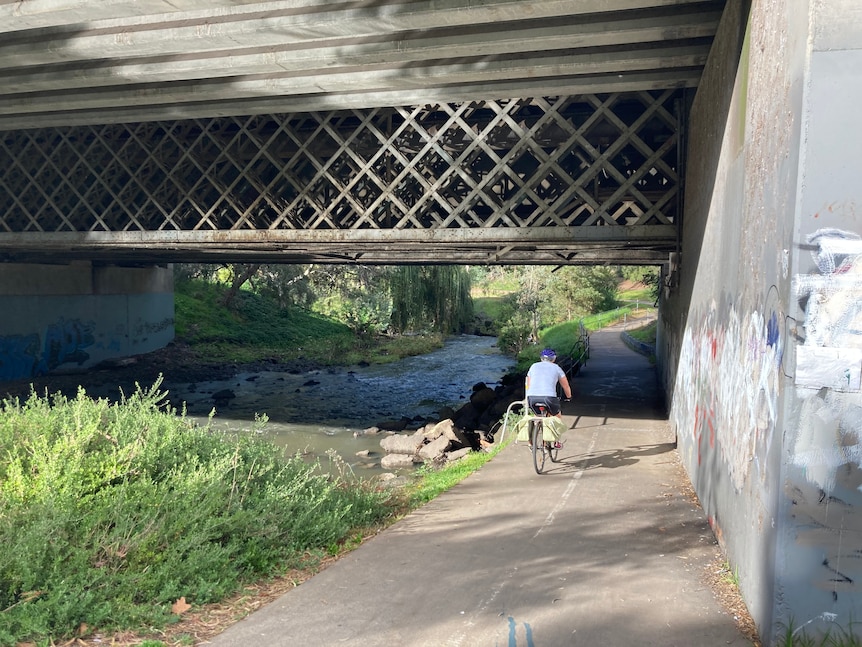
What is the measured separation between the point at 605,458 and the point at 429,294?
26.1 meters

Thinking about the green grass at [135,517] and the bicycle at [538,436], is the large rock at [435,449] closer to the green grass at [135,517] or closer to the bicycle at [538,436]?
the bicycle at [538,436]

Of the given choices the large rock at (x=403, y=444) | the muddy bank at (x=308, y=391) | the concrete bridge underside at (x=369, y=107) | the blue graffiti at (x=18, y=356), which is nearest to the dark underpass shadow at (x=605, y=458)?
the concrete bridge underside at (x=369, y=107)

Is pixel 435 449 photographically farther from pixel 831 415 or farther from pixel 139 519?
pixel 831 415

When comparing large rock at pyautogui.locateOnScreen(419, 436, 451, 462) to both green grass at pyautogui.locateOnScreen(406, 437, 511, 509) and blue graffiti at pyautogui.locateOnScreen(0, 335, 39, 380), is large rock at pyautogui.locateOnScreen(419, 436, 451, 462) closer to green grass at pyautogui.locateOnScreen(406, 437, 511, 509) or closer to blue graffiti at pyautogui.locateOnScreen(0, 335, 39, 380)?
green grass at pyautogui.locateOnScreen(406, 437, 511, 509)

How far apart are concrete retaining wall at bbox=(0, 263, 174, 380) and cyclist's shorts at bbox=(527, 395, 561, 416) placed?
19850 millimetres

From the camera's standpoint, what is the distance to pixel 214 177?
1347 cm

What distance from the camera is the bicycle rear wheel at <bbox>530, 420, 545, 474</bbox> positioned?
29.7ft

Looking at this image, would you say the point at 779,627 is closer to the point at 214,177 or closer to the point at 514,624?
the point at 514,624

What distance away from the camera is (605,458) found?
395 inches

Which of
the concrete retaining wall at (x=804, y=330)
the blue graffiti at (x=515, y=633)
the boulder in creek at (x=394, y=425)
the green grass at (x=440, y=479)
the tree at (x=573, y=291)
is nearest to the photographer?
the concrete retaining wall at (x=804, y=330)

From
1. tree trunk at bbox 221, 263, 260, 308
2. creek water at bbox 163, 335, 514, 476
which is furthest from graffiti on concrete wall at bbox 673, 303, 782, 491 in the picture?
tree trunk at bbox 221, 263, 260, 308

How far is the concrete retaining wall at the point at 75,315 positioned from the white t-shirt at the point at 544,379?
1980 cm

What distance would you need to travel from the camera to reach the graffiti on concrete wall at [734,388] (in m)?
4.49

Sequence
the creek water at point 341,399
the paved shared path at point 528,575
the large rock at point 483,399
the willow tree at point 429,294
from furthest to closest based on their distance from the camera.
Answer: the willow tree at point 429,294
the large rock at point 483,399
the creek water at point 341,399
the paved shared path at point 528,575
